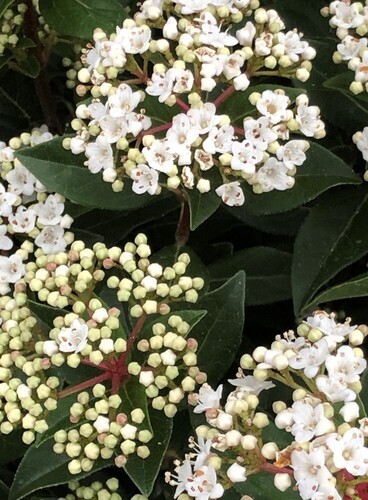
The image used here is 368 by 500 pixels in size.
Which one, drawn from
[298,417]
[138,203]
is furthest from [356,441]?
[138,203]

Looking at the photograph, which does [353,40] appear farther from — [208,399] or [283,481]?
[283,481]

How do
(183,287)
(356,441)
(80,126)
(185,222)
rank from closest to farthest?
(356,441)
(183,287)
(80,126)
(185,222)

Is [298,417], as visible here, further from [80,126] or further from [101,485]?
[80,126]

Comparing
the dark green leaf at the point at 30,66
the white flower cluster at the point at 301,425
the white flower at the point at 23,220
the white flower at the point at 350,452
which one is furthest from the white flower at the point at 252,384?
the dark green leaf at the point at 30,66

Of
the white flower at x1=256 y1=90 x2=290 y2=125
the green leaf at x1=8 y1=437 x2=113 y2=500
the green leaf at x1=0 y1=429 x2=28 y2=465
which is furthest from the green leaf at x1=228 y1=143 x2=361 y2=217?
the green leaf at x1=0 y1=429 x2=28 y2=465

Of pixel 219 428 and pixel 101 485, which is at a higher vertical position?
pixel 219 428

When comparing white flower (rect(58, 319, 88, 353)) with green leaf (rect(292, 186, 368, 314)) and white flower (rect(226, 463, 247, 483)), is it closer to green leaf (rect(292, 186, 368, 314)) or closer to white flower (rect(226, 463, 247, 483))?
white flower (rect(226, 463, 247, 483))
